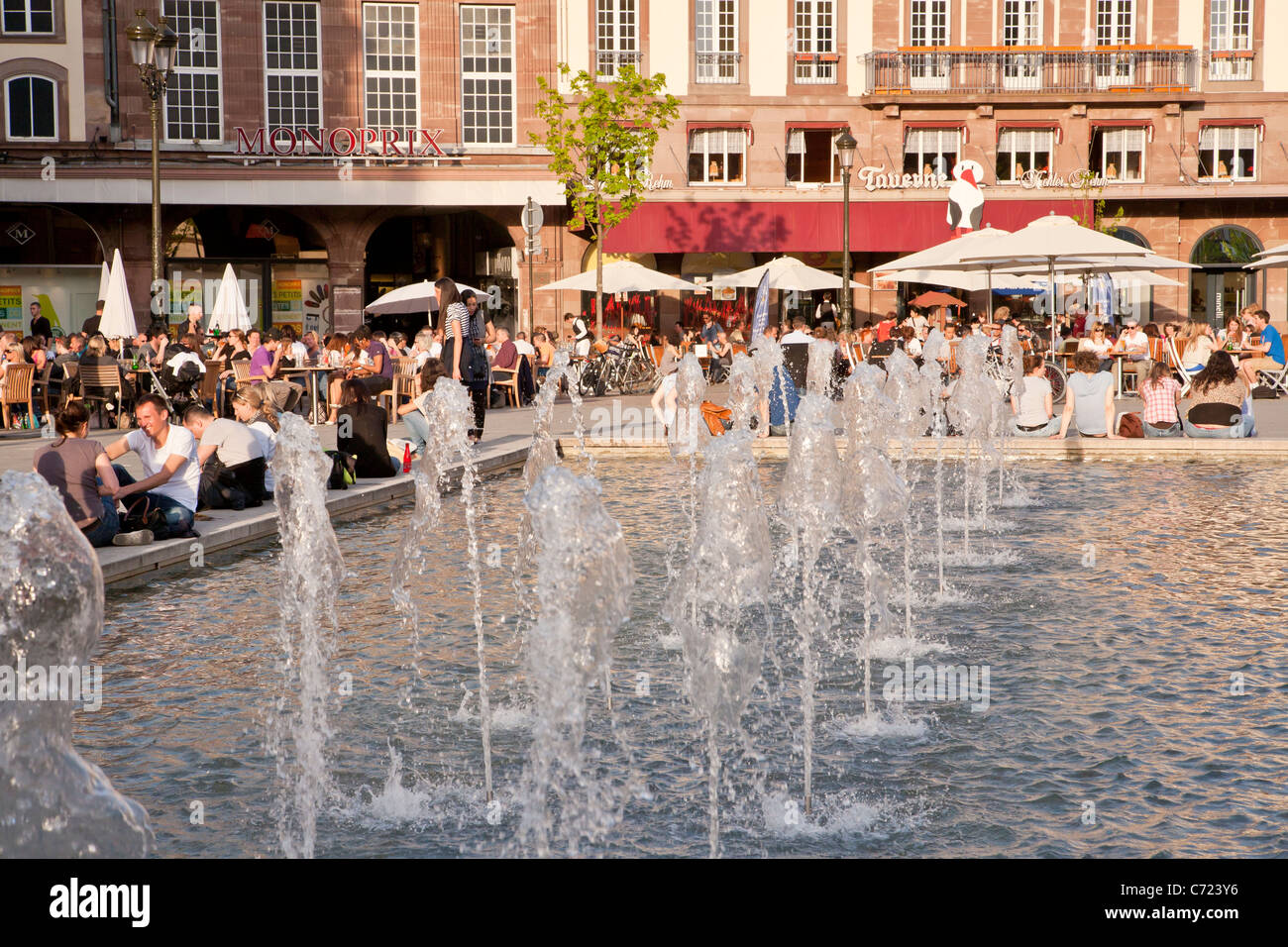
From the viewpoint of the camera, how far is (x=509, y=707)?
267 inches

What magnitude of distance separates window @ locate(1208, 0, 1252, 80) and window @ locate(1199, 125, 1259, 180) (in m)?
1.38

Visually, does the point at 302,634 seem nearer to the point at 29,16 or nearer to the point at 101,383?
the point at 101,383

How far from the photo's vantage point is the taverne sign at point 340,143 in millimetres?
34188

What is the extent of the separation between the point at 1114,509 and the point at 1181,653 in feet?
16.4

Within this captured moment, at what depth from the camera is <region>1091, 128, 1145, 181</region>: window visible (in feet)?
120

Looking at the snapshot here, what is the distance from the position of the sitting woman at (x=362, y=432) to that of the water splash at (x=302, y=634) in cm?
486

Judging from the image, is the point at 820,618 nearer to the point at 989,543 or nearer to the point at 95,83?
the point at 989,543

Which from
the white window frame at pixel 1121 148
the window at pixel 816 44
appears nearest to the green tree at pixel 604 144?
the window at pixel 816 44

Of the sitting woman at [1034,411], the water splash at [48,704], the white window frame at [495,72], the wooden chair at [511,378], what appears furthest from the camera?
the white window frame at [495,72]

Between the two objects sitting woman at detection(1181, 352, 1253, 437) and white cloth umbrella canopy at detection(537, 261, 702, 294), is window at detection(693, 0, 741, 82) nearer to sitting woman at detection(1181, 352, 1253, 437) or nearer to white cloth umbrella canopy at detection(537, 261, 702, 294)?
white cloth umbrella canopy at detection(537, 261, 702, 294)

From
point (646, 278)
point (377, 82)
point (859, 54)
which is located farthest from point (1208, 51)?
point (377, 82)

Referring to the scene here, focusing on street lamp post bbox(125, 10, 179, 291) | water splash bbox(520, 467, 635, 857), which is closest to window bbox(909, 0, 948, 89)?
street lamp post bbox(125, 10, 179, 291)

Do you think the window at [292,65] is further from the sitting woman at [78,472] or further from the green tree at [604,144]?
the sitting woman at [78,472]

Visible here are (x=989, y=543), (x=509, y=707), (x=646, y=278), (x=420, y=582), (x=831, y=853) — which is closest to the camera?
(x=831, y=853)
